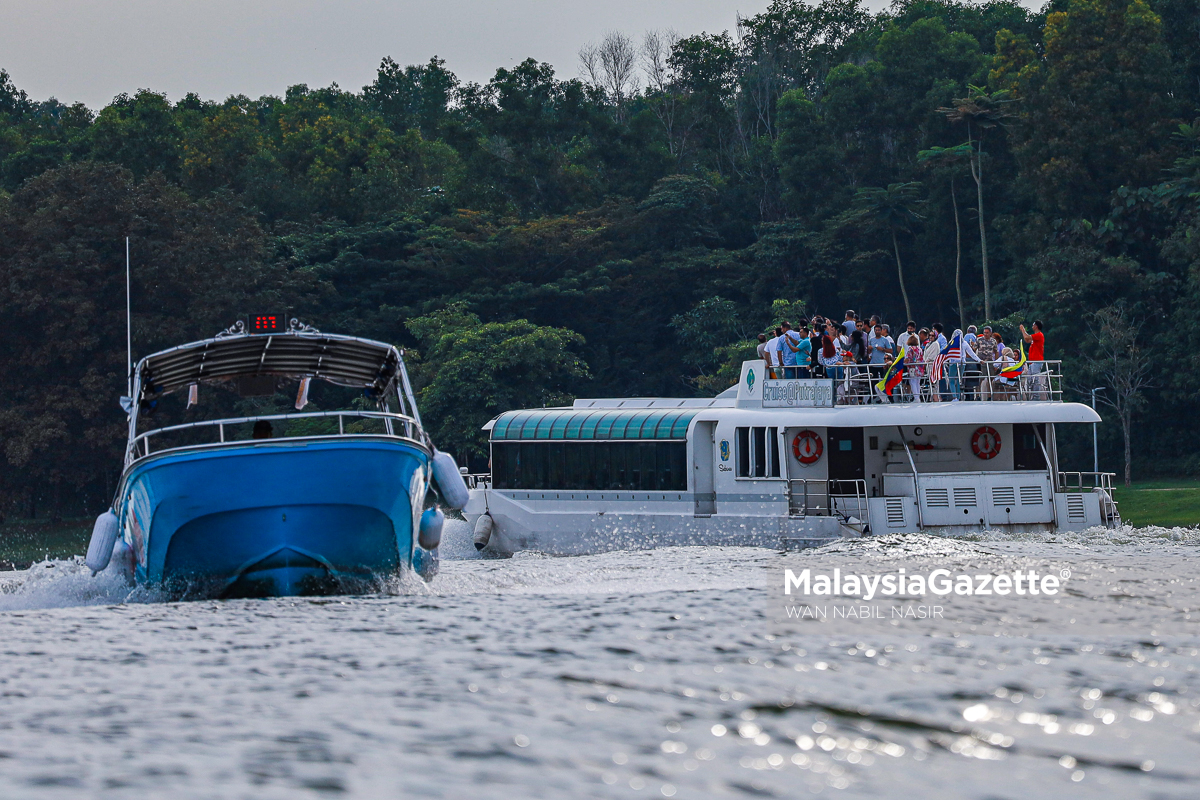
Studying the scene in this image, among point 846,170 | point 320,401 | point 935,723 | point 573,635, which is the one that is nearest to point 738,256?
point 846,170

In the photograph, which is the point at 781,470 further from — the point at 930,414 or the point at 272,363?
the point at 272,363

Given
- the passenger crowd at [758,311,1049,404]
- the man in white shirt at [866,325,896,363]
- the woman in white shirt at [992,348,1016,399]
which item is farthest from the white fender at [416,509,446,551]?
the woman in white shirt at [992,348,1016,399]

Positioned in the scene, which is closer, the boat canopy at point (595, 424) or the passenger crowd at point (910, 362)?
the passenger crowd at point (910, 362)

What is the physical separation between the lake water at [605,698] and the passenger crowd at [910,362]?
372 inches

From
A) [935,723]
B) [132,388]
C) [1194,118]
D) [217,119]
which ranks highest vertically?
[217,119]

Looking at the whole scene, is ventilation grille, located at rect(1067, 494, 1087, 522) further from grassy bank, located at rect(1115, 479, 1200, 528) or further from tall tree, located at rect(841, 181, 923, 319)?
tall tree, located at rect(841, 181, 923, 319)

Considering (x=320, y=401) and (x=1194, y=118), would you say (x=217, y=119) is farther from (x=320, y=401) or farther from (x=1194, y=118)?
(x=1194, y=118)

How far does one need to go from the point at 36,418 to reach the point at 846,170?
30426 millimetres

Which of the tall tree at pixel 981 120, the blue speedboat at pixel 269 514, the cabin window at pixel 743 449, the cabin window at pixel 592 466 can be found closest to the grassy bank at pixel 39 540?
Result: the cabin window at pixel 592 466

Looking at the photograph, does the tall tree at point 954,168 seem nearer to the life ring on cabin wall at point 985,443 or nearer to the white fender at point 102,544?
the life ring on cabin wall at point 985,443

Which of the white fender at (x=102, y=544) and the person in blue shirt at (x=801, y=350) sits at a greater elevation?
the person in blue shirt at (x=801, y=350)

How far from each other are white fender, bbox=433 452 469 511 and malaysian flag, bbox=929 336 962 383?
10.4 m

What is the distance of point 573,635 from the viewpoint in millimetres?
12438

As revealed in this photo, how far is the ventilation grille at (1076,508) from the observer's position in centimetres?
2388
